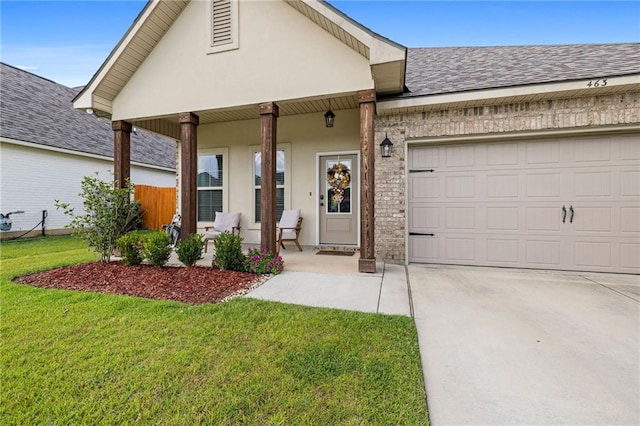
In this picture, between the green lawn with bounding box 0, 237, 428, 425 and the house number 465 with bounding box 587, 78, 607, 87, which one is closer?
the green lawn with bounding box 0, 237, 428, 425

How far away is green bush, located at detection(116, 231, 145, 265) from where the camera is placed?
181 inches

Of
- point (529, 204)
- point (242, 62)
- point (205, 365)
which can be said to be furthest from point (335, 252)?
point (205, 365)

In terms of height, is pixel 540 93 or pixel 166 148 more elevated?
pixel 166 148

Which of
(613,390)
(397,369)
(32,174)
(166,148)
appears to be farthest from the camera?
(166,148)

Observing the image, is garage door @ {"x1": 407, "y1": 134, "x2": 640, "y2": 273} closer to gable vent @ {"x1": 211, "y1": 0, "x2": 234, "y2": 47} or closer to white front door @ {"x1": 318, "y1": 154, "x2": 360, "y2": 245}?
white front door @ {"x1": 318, "y1": 154, "x2": 360, "y2": 245}

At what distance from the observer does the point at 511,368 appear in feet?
6.49

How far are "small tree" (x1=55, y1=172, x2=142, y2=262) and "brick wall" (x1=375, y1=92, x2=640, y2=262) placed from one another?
4504mm

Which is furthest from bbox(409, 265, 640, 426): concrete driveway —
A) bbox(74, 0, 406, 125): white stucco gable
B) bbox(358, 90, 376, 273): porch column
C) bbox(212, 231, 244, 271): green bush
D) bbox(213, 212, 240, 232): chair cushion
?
bbox(213, 212, 240, 232): chair cushion

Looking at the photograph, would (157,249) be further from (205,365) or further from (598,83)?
(598,83)

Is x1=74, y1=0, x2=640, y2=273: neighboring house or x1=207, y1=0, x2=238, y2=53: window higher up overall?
x1=207, y1=0, x2=238, y2=53: window

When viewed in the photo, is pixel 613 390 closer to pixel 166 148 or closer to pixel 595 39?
pixel 595 39

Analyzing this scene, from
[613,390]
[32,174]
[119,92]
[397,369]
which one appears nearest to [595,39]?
[613,390]

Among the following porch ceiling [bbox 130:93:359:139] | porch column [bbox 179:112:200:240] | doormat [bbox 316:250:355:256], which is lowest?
doormat [bbox 316:250:355:256]

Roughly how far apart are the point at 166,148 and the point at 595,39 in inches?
672
